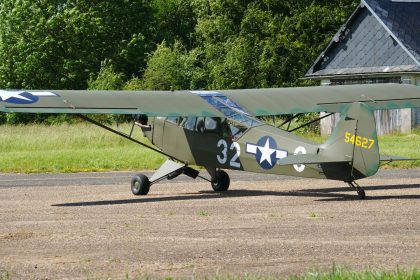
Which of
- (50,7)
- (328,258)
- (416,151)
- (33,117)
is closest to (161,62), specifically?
(33,117)

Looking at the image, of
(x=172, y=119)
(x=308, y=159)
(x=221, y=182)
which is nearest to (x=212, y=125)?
(x=172, y=119)

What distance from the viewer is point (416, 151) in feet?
115

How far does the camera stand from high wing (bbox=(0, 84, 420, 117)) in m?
21.9

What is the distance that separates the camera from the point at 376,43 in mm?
52094

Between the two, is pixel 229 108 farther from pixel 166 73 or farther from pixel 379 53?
pixel 166 73

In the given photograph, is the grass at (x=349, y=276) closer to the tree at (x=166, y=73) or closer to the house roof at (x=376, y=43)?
the house roof at (x=376, y=43)

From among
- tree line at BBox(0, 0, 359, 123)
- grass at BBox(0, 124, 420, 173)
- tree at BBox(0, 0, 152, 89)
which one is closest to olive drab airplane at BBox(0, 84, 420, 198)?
grass at BBox(0, 124, 420, 173)

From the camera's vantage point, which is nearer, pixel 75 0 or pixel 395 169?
pixel 395 169

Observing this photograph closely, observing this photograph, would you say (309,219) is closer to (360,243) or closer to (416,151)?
(360,243)

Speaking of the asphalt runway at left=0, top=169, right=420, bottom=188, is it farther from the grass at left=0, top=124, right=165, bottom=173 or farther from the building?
the building

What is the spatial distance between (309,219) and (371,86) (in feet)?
32.6

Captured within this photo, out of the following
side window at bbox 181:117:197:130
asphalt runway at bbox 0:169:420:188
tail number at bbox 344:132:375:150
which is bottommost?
asphalt runway at bbox 0:169:420:188

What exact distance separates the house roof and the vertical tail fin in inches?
1167

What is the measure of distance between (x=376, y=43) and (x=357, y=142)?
109 ft
